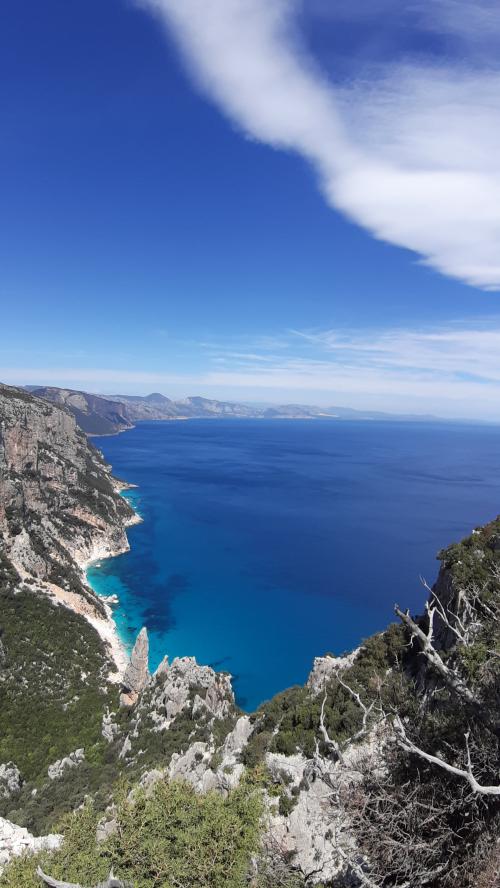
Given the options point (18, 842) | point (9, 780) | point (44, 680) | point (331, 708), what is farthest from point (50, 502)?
point (331, 708)

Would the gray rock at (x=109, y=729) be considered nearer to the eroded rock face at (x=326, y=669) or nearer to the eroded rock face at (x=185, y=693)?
the eroded rock face at (x=185, y=693)

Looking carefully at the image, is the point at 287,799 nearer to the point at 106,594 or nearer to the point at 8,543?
the point at 8,543

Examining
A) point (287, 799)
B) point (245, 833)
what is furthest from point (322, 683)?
point (245, 833)

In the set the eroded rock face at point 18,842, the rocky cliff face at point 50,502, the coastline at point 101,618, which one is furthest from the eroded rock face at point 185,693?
the rocky cliff face at point 50,502

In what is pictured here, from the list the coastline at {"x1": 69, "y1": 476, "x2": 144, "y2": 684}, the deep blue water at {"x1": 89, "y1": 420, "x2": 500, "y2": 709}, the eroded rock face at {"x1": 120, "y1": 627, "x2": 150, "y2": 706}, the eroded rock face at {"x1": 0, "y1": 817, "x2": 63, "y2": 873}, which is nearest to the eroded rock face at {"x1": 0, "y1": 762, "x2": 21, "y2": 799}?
the eroded rock face at {"x1": 0, "y1": 817, "x2": 63, "y2": 873}

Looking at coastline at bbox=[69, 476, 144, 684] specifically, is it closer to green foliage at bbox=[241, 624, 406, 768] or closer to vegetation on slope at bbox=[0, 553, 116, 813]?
vegetation on slope at bbox=[0, 553, 116, 813]

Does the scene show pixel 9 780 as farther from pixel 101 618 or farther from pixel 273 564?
pixel 273 564
